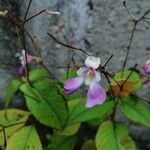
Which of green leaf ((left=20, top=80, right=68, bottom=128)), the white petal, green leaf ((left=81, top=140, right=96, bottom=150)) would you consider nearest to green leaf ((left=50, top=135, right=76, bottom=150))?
green leaf ((left=81, top=140, right=96, bottom=150))

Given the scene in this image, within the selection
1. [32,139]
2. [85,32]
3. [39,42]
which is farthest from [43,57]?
[32,139]

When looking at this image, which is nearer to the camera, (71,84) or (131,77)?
(71,84)

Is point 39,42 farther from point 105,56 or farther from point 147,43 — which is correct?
point 147,43

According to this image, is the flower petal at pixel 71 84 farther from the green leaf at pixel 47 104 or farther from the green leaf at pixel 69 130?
the green leaf at pixel 69 130

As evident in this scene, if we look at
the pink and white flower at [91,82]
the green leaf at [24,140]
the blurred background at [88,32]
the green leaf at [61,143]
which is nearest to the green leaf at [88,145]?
the green leaf at [61,143]

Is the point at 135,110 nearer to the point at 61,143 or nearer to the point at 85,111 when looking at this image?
the point at 85,111

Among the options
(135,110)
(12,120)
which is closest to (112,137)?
(135,110)
